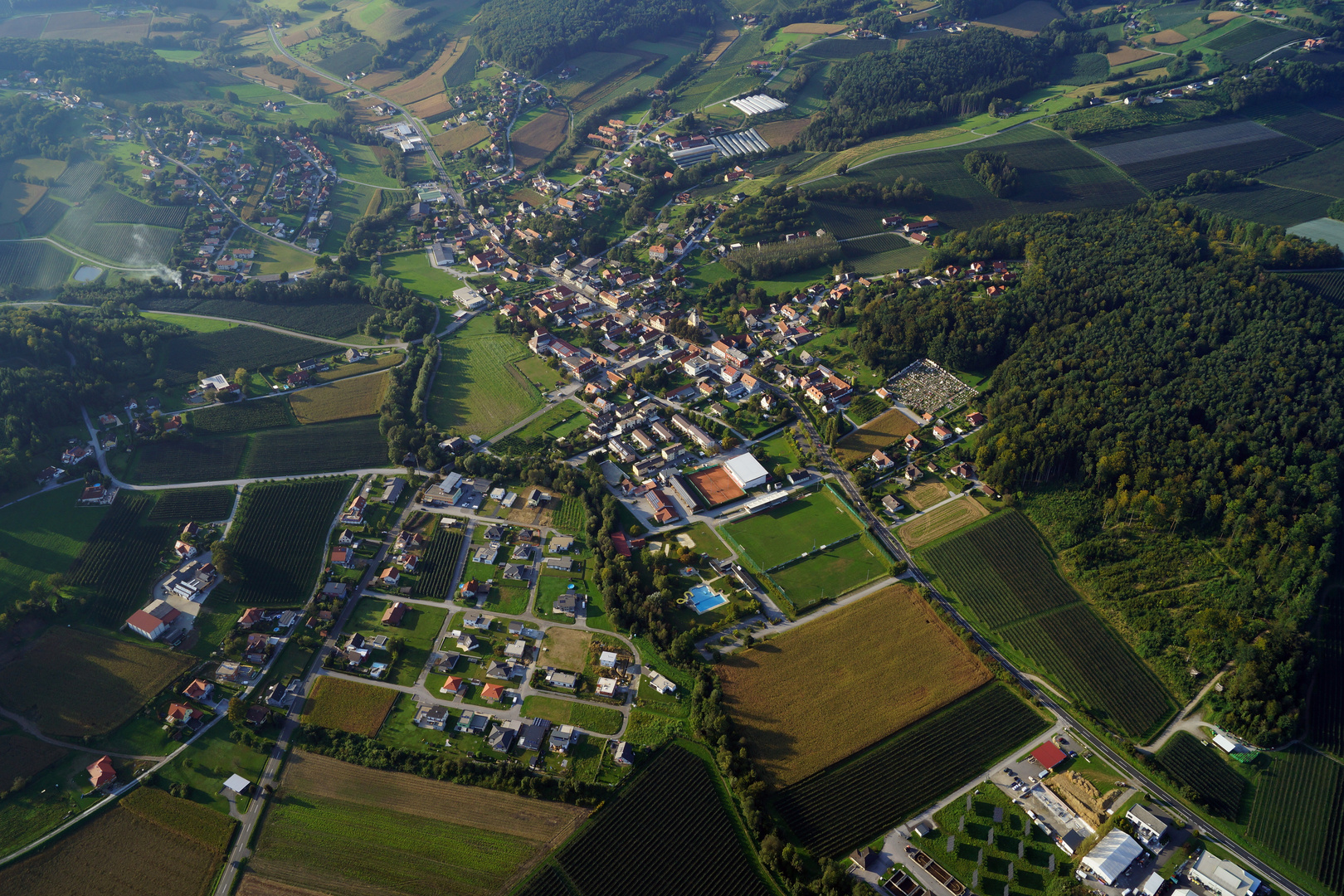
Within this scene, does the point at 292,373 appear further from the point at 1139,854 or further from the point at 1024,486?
the point at 1139,854

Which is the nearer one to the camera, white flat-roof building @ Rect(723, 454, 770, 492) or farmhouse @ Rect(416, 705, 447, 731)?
farmhouse @ Rect(416, 705, 447, 731)

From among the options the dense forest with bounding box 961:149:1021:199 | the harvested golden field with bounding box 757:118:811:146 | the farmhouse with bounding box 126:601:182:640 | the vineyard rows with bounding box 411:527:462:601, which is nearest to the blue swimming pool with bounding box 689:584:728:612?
the vineyard rows with bounding box 411:527:462:601

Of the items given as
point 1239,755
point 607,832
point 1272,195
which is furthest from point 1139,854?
point 1272,195

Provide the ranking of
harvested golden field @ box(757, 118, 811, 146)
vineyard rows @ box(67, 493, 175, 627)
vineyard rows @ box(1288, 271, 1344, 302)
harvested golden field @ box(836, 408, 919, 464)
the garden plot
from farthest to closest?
harvested golden field @ box(757, 118, 811, 146)
the garden plot
vineyard rows @ box(1288, 271, 1344, 302)
harvested golden field @ box(836, 408, 919, 464)
vineyard rows @ box(67, 493, 175, 627)

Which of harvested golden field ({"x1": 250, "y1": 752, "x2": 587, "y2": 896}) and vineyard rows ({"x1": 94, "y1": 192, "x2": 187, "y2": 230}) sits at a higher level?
vineyard rows ({"x1": 94, "y1": 192, "x2": 187, "y2": 230})

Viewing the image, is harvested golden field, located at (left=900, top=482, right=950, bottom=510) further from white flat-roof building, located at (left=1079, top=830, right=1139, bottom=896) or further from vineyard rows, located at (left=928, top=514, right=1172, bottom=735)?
white flat-roof building, located at (left=1079, top=830, right=1139, bottom=896)

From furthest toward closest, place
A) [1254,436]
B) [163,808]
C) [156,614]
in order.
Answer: [1254,436], [156,614], [163,808]

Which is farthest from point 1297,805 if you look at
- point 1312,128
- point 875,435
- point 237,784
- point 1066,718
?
point 1312,128
